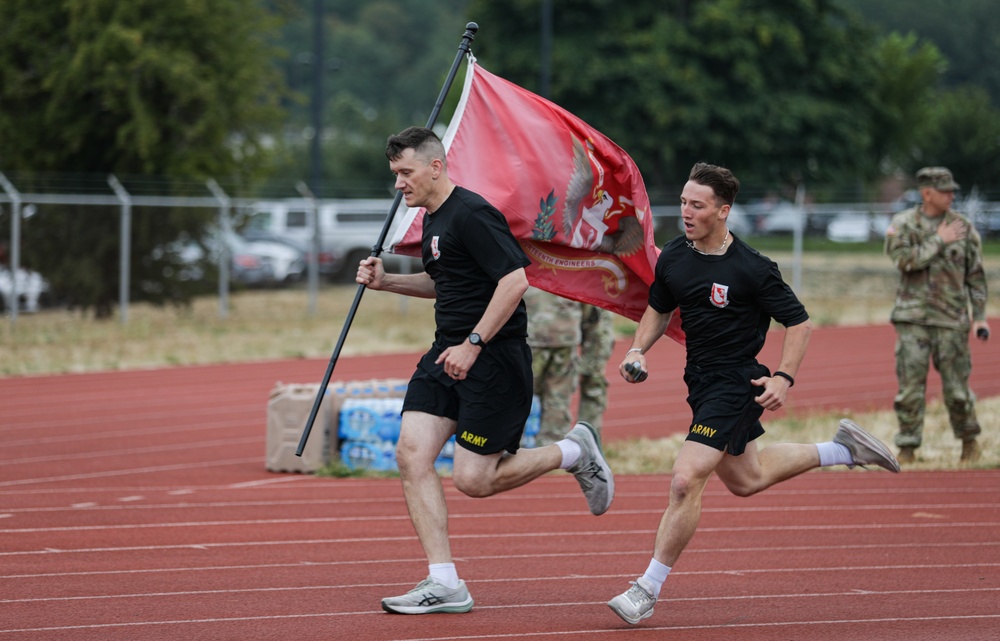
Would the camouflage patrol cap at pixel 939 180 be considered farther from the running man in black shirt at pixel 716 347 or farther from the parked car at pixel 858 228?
the parked car at pixel 858 228

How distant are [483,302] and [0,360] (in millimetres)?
13958

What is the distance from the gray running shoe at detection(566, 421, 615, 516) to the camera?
6.55 metres

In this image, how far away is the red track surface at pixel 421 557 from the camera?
602 cm

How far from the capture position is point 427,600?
602 centimetres

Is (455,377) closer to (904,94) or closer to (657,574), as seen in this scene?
(657,574)

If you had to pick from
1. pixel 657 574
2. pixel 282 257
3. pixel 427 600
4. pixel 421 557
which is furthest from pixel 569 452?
pixel 282 257

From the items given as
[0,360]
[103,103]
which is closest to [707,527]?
[0,360]

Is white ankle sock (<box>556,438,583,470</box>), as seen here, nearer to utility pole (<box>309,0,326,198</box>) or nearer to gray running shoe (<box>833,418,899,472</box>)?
gray running shoe (<box>833,418,899,472</box>)

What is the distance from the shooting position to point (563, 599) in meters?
6.55

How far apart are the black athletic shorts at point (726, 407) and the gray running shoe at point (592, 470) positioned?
64cm

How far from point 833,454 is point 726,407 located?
→ 84cm

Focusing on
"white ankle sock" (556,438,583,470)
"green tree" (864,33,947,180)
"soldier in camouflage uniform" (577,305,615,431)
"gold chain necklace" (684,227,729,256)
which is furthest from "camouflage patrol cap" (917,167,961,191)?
"green tree" (864,33,947,180)

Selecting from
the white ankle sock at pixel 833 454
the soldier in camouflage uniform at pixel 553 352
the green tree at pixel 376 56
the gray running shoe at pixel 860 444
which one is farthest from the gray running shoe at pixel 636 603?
the green tree at pixel 376 56

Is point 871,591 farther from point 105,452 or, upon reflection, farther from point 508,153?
point 105,452
